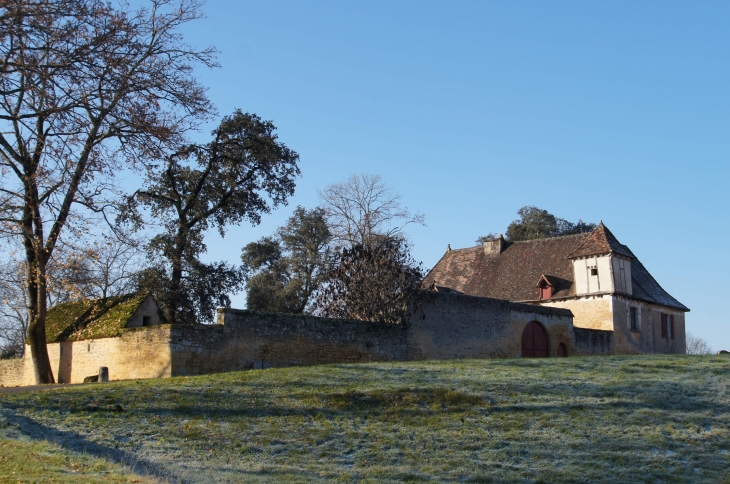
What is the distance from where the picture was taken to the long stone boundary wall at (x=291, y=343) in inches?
666

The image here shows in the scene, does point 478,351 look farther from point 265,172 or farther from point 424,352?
point 265,172

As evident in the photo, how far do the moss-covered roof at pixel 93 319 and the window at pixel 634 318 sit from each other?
22888 millimetres

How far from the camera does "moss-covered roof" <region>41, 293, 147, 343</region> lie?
2052 cm

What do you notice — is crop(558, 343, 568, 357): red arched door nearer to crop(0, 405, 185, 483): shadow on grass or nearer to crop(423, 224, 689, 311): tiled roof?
crop(423, 224, 689, 311): tiled roof

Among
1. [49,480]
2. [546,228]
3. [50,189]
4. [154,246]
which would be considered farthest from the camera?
[546,228]

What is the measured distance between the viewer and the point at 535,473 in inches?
385

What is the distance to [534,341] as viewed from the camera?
27172mm

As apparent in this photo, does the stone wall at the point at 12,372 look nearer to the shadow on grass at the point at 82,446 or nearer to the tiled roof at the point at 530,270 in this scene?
the shadow on grass at the point at 82,446

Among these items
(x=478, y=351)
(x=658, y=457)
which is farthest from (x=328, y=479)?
(x=478, y=351)

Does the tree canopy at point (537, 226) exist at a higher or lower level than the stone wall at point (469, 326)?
higher

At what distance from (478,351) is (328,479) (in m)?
15.4

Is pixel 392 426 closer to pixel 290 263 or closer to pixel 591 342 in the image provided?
pixel 591 342

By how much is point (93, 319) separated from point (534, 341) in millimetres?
15660

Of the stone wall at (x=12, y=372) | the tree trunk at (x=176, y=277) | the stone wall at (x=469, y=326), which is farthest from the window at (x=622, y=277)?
the stone wall at (x=12, y=372)
